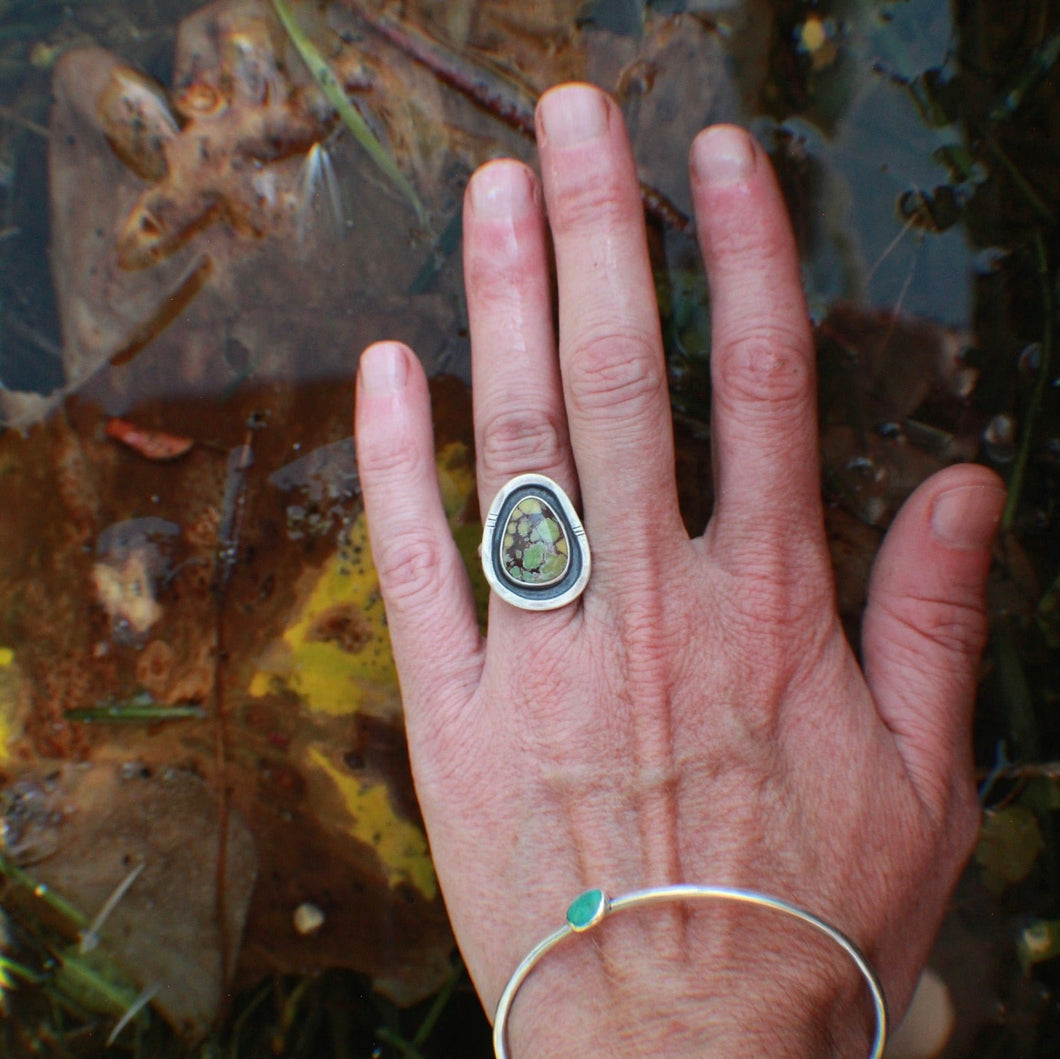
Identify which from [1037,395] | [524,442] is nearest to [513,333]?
[524,442]

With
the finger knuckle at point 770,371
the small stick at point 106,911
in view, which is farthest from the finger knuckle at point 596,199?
the small stick at point 106,911

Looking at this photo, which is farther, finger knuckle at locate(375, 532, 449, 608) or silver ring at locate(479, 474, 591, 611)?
finger knuckle at locate(375, 532, 449, 608)

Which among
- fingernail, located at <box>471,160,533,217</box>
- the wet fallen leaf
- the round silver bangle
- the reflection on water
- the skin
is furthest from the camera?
the wet fallen leaf

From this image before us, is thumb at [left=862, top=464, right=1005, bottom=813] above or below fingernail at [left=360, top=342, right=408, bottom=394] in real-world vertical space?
below

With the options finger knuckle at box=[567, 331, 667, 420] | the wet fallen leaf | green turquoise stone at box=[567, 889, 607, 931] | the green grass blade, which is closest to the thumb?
finger knuckle at box=[567, 331, 667, 420]

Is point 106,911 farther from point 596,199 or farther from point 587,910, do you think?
point 596,199

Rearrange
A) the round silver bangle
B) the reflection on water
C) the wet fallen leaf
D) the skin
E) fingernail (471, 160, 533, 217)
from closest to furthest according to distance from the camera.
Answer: the round silver bangle
the skin
fingernail (471, 160, 533, 217)
the reflection on water
the wet fallen leaf

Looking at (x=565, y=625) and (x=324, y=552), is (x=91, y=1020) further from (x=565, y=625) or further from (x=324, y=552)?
(x=565, y=625)

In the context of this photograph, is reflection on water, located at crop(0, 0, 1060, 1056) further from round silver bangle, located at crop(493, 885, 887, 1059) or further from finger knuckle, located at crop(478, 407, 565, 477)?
round silver bangle, located at crop(493, 885, 887, 1059)
